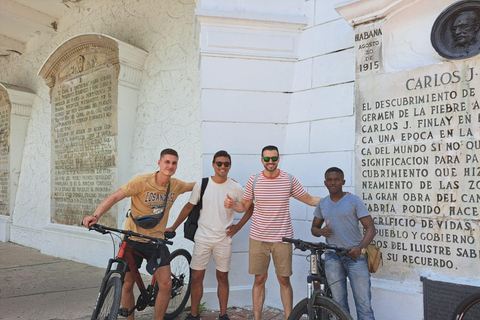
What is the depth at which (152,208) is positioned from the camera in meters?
3.61

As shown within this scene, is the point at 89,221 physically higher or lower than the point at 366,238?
higher

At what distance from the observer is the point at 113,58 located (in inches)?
251

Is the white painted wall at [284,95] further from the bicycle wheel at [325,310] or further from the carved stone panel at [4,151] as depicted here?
the carved stone panel at [4,151]

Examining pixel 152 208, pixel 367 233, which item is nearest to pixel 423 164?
pixel 367 233

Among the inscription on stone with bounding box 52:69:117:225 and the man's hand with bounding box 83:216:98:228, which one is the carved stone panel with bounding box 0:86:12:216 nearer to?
the inscription on stone with bounding box 52:69:117:225

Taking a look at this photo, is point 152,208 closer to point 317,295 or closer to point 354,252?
point 317,295

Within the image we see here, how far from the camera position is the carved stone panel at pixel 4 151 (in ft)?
31.0


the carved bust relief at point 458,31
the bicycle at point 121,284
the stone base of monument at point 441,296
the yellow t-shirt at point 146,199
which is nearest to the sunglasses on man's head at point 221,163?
the yellow t-shirt at point 146,199

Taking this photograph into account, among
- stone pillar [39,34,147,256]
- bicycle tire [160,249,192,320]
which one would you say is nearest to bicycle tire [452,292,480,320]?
bicycle tire [160,249,192,320]

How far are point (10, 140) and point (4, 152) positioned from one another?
0.59 meters

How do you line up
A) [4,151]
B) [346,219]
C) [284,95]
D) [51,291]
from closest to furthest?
[346,219]
[284,95]
[51,291]
[4,151]

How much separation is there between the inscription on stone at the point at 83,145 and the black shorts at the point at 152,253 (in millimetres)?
3114

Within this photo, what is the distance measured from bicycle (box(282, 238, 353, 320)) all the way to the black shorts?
1.23 metres

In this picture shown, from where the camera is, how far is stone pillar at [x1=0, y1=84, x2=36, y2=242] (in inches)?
360
